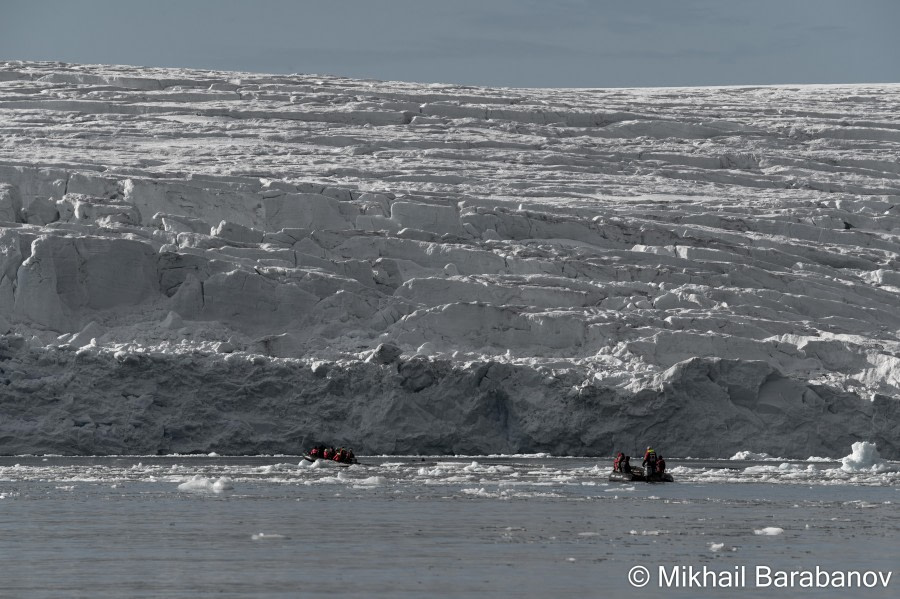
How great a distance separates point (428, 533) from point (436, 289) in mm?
23775

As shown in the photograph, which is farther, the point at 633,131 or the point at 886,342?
the point at 633,131

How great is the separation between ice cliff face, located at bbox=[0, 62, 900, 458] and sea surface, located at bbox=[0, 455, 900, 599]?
647 cm

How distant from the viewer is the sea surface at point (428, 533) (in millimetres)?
12336

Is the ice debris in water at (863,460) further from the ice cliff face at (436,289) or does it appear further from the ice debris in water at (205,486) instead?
the ice debris in water at (205,486)

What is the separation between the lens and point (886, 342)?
39625 millimetres

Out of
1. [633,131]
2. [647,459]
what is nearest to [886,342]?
[647,459]

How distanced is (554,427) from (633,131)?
3145 centimetres

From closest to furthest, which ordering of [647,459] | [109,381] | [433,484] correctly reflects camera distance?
[433,484], [647,459], [109,381]

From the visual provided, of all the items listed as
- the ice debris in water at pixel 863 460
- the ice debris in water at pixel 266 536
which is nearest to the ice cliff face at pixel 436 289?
the ice debris in water at pixel 863 460

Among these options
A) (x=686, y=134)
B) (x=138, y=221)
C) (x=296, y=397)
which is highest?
(x=686, y=134)

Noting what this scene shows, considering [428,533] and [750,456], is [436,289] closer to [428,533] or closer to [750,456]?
[750,456]

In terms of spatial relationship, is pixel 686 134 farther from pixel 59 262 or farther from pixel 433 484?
pixel 433 484

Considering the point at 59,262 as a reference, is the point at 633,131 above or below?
above

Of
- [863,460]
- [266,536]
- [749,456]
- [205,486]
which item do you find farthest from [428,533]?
[749,456]
